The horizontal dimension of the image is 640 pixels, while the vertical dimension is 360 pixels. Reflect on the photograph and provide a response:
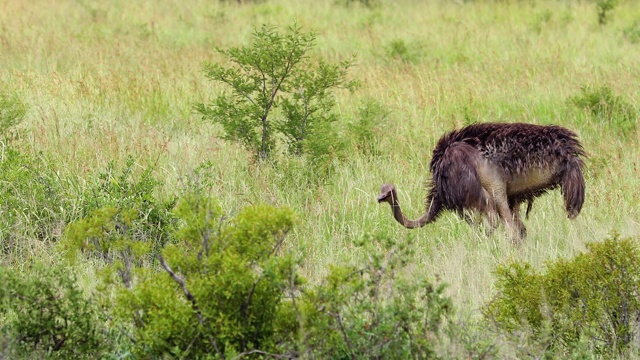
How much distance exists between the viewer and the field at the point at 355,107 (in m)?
6.77

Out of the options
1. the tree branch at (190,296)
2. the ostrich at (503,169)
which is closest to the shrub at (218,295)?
the tree branch at (190,296)

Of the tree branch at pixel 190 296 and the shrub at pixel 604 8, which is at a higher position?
the tree branch at pixel 190 296

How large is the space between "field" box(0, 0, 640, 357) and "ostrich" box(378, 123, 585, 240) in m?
0.23

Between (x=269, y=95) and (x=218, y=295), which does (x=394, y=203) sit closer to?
(x=269, y=95)

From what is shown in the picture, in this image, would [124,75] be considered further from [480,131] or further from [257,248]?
[257,248]

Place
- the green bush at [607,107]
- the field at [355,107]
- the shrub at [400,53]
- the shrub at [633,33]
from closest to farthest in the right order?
the field at [355,107], the green bush at [607,107], the shrub at [400,53], the shrub at [633,33]

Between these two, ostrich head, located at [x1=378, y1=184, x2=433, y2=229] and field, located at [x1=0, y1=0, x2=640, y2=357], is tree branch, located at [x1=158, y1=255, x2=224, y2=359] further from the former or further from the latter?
ostrich head, located at [x1=378, y1=184, x2=433, y2=229]

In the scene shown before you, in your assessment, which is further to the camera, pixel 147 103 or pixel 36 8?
pixel 36 8

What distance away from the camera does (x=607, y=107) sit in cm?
1018

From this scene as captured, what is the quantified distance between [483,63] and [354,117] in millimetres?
3243

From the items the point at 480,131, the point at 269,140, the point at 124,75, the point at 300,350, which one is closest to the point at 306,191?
the point at 269,140

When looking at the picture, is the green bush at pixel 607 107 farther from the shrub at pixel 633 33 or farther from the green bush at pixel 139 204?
the green bush at pixel 139 204

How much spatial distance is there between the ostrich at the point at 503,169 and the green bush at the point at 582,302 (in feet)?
4.76

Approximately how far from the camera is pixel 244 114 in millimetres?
8508
